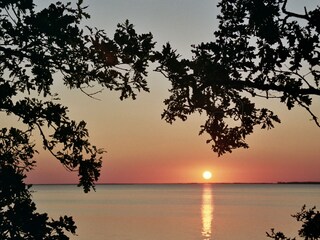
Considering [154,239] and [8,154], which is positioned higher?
[8,154]

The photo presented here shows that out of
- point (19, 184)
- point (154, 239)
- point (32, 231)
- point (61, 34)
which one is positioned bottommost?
point (154, 239)

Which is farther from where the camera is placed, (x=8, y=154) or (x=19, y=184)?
(x=19, y=184)

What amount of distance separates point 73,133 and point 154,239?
66.7m

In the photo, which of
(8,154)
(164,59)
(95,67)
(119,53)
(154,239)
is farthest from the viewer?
(154,239)

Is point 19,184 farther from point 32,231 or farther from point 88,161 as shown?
point 88,161

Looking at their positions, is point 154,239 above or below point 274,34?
below

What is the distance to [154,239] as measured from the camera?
7575cm

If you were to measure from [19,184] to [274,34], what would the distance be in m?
15.2

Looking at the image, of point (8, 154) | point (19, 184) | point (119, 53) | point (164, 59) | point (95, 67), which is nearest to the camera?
point (164, 59)

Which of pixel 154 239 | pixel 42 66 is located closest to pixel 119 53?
pixel 42 66

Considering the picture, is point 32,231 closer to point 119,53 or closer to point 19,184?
point 19,184

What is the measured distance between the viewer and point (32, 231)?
22281mm

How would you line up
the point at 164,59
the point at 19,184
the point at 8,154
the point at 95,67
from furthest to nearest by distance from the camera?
the point at 19,184
the point at 8,154
the point at 95,67
the point at 164,59

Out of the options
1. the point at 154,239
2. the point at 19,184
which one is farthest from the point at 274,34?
the point at 154,239
